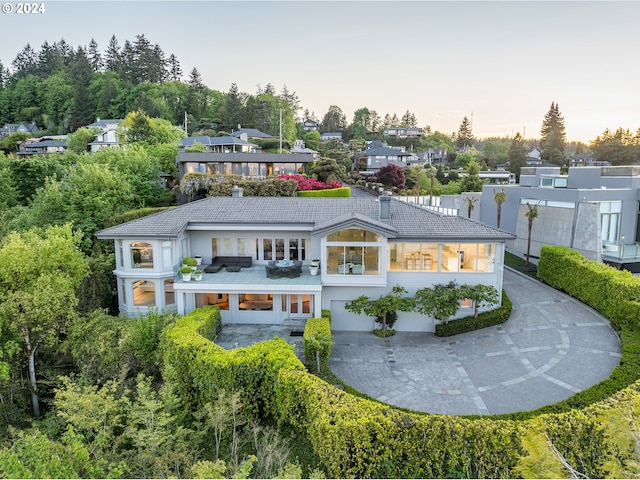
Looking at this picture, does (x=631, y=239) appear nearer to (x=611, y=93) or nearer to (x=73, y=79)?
(x=611, y=93)

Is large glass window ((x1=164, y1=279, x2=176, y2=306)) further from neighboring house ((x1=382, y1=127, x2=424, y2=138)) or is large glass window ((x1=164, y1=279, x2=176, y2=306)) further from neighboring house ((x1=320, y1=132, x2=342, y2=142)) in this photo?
neighboring house ((x1=382, y1=127, x2=424, y2=138))

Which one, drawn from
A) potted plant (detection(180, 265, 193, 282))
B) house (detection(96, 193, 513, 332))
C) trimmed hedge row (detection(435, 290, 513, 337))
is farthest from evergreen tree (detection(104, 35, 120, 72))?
trimmed hedge row (detection(435, 290, 513, 337))

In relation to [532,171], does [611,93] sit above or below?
above

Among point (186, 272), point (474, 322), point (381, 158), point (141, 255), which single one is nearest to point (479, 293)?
point (474, 322)

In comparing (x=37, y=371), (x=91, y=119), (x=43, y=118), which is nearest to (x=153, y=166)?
(x=37, y=371)

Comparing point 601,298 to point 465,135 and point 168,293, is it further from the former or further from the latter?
point 465,135

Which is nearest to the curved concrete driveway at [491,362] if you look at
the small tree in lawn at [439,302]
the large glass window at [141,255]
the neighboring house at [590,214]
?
the small tree in lawn at [439,302]
